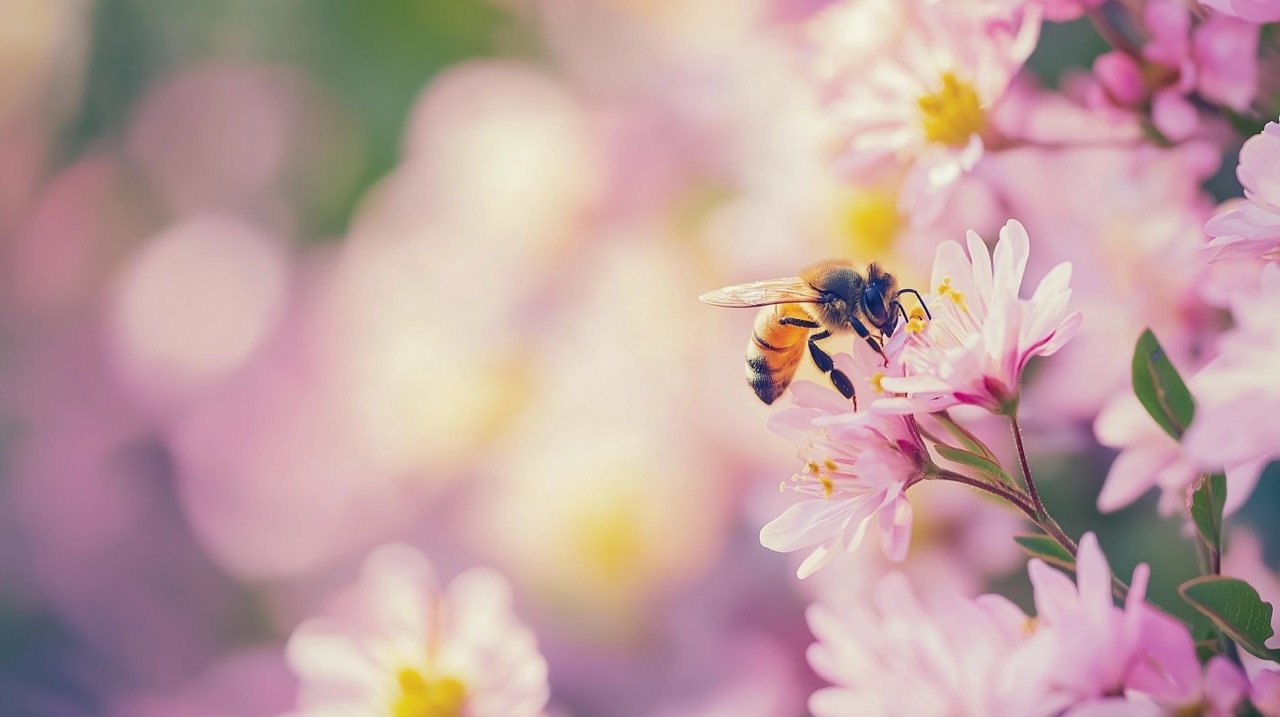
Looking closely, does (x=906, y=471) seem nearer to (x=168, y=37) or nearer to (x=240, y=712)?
(x=240, y=712)

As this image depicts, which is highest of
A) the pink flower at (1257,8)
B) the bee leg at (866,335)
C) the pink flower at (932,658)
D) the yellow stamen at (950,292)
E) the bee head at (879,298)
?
the bee head at (879,298)

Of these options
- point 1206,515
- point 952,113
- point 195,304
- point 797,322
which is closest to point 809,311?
point 797,322

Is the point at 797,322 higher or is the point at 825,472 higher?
the point at 797,322

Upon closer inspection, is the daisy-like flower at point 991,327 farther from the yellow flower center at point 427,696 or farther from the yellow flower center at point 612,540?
the yellow flower center at point 612,540

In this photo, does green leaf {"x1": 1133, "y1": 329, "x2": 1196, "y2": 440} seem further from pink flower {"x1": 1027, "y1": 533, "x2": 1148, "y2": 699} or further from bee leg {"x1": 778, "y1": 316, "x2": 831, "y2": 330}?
bee leg {"x1": 778, "y1": 316, "x2": 831, "y2": 330}

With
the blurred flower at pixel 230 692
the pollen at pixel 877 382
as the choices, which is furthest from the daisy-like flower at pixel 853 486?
the blurred flower at pixel 230 692

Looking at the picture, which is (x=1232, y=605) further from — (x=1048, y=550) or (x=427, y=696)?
(x=427, y=696)
